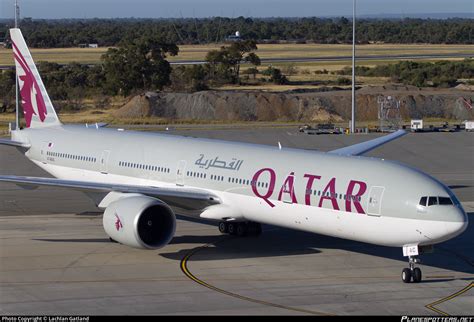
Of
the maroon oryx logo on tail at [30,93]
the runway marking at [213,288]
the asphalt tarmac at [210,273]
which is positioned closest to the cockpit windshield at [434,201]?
the asphalt tarmac at [210,273]

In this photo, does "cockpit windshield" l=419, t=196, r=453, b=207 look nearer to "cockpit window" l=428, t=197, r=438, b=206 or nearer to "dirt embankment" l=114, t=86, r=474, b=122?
"cockpit window" l=428, t=197, r=438, b=206

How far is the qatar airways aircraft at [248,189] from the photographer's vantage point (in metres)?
27.9

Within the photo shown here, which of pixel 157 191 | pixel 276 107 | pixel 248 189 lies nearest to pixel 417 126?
pixel 276 107

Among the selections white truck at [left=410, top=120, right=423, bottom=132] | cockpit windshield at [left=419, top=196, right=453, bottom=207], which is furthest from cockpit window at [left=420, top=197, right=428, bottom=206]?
white truck at [left=410, top=120, right=423, bottom=132]

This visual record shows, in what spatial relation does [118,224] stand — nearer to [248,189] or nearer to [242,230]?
[248,189]

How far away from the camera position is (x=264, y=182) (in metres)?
31.7

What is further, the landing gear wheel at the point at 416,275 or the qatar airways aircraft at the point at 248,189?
the landing gear wheel at the point at 416,275

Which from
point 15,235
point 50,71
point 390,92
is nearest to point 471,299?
point 15,235

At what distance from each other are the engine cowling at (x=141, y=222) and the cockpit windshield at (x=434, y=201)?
8830 millimetres

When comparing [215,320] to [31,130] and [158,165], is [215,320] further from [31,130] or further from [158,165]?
[31,130]

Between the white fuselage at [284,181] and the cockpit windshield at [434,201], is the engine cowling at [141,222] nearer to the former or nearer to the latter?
the white fuselage at [284,181]

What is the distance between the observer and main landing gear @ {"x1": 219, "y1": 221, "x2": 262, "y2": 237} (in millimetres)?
35031

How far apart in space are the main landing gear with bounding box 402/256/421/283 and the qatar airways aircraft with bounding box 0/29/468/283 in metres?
0.03

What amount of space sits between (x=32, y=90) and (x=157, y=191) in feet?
43.1
